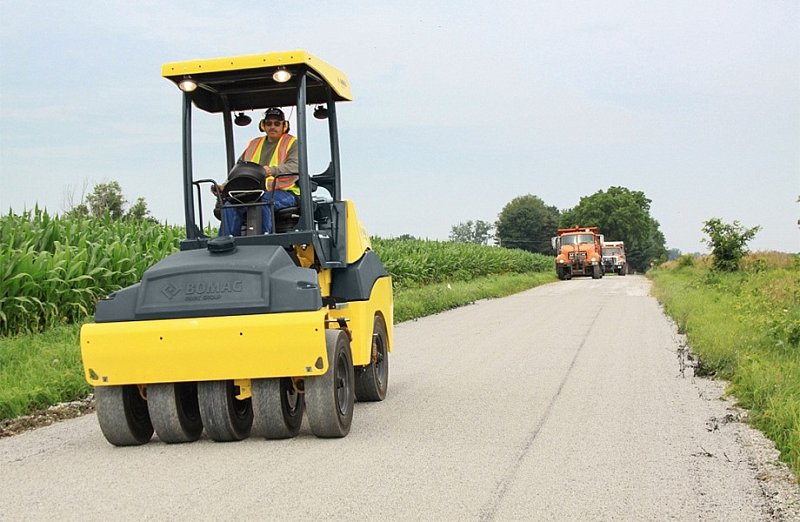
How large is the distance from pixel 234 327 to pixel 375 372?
8.29ft

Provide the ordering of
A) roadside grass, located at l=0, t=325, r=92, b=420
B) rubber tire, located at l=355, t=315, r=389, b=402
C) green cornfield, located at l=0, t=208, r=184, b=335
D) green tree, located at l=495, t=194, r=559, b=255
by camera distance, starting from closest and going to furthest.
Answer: roadside grass, located at l=0, t=325, r=92, b=420, rubber tire, located at l=355, t=315, r=389, b=402, green cornfield, located at l=0, t=208, r=184, b=335, green tree, located at l=495, t=194, r=559, b=255

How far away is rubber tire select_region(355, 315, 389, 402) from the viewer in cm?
851

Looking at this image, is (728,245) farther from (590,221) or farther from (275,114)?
(590,221)

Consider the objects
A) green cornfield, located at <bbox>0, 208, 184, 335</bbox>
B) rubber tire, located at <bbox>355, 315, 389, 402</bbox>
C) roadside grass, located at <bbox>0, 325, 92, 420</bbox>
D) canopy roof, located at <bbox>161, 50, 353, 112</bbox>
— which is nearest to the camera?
canopy roof, located at <bbox>161, 50, 353, 112</bbox>

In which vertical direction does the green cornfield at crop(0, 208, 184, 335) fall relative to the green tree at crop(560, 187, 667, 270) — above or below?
below

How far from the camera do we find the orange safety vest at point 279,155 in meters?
7.57

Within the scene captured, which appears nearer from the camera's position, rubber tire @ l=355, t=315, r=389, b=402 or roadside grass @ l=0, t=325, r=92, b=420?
roadside grass @ l=0, t=325, r=92, b=420

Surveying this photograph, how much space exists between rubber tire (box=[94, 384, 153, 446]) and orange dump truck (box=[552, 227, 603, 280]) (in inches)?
1731

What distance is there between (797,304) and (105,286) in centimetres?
1104

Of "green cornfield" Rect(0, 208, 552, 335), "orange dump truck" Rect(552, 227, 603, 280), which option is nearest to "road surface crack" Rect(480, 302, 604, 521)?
"green cornfield" Rect(0, 208, 552, 335)

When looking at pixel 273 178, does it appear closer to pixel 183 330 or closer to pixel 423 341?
pixel 183 330

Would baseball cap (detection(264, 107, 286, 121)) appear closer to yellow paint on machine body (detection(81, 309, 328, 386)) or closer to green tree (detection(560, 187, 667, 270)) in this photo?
yellow paint on machine body (detection(81, 309, 328, 386))

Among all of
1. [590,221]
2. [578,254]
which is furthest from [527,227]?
[578,254]

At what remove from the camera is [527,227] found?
12888cm
